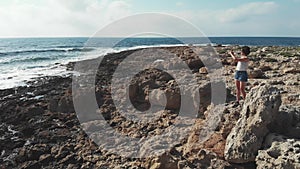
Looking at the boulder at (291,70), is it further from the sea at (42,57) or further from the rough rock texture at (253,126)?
the rough rock texture at (253,126)

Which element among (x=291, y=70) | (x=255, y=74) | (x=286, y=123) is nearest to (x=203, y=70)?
(x=255, y=74)

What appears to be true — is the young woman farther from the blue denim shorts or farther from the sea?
the sea

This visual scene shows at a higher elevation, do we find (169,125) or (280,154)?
(280,154)

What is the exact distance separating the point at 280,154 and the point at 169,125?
156 inches

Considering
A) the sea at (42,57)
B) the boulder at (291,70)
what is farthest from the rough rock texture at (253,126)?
the boulder at (291,70)

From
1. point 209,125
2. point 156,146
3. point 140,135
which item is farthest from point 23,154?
point 209,125

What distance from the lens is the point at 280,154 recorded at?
6141 millimetres

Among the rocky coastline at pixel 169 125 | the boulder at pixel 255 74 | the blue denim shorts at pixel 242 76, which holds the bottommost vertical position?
the rocky coastline at pixel 169 125

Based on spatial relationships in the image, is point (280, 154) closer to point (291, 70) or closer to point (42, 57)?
point (291, 70)

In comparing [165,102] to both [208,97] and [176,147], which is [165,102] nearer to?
[208,97]

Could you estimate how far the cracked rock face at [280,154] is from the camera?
232 inches

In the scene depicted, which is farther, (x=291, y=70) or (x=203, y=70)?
(x=203, y=70)

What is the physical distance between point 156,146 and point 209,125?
4.51ft

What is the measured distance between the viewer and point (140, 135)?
31.9 feet
